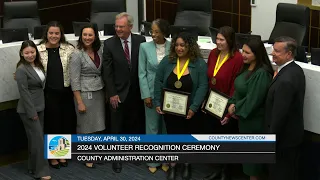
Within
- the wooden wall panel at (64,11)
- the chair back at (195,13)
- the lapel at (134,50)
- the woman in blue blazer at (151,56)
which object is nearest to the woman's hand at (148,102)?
the woman in blue blazer at (151,56)

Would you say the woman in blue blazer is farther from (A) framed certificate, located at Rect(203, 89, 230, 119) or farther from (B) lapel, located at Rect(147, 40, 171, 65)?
(A) framed certificate, located at Rect(203, 89, 230, 119)

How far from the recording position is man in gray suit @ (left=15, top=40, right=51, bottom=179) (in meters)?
5.36

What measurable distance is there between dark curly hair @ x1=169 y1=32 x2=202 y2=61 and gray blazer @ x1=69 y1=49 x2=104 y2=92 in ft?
2.47

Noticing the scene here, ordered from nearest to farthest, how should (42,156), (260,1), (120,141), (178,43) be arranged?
(120,141) → (178,43) → (42,156) → (260,1)

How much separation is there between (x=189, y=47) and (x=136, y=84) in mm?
713

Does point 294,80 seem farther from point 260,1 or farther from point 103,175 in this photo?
point 260,1

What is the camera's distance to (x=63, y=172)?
5.91 metres

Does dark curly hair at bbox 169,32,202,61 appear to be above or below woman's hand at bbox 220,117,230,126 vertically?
above

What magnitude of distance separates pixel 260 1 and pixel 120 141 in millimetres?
4143

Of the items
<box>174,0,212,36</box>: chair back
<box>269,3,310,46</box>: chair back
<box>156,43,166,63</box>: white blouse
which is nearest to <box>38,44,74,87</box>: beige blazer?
<box>156,43,166,63</box>: white blouse

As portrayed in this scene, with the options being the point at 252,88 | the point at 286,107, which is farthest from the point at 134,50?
the point at 286,107

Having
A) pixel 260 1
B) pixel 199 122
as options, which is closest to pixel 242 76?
pixel 199 122

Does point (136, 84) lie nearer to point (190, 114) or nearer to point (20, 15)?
point (190, 114)

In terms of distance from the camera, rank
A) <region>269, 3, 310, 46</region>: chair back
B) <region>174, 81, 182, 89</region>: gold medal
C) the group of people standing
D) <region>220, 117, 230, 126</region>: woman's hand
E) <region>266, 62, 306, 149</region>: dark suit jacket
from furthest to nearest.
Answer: <region>269, 3, 310, 46</region>: chair back → <region>174, 81, 182, 89</region>: gold medal → <region>220, 117, 230, 126</region>: woman's hand → the group of people standing → <region>266, 62, 306, 149</region>: dark suit jacket
